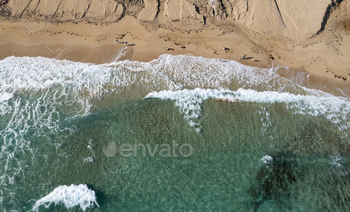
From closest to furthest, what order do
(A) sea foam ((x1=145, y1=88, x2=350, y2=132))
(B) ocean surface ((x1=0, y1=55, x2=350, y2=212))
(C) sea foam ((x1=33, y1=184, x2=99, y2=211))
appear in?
1. (C) sea foam ((x1=33, y1=184, x2=99, y2=211))
2. (B) ocean surface ((x1=0, y1=55, x2=350, y2=212))
3. (A) sea foam ((x1=145, y1=88, x2=350, y2=132))

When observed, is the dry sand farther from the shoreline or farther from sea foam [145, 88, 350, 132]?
sea foam [145, 88, 350, 132]

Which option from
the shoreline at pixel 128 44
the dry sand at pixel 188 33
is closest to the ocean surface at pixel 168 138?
the shoreline at pixel 128 44

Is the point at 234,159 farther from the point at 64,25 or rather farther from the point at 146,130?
the point at 64,25

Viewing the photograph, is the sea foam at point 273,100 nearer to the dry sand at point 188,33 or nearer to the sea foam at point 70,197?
the dry sand at point 188,33

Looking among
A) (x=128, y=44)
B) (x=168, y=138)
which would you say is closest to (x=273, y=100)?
(x=168, y=138)

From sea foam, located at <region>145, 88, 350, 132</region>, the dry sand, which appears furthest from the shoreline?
sea foam, located at <region>145, 88, 350, 132</region>
